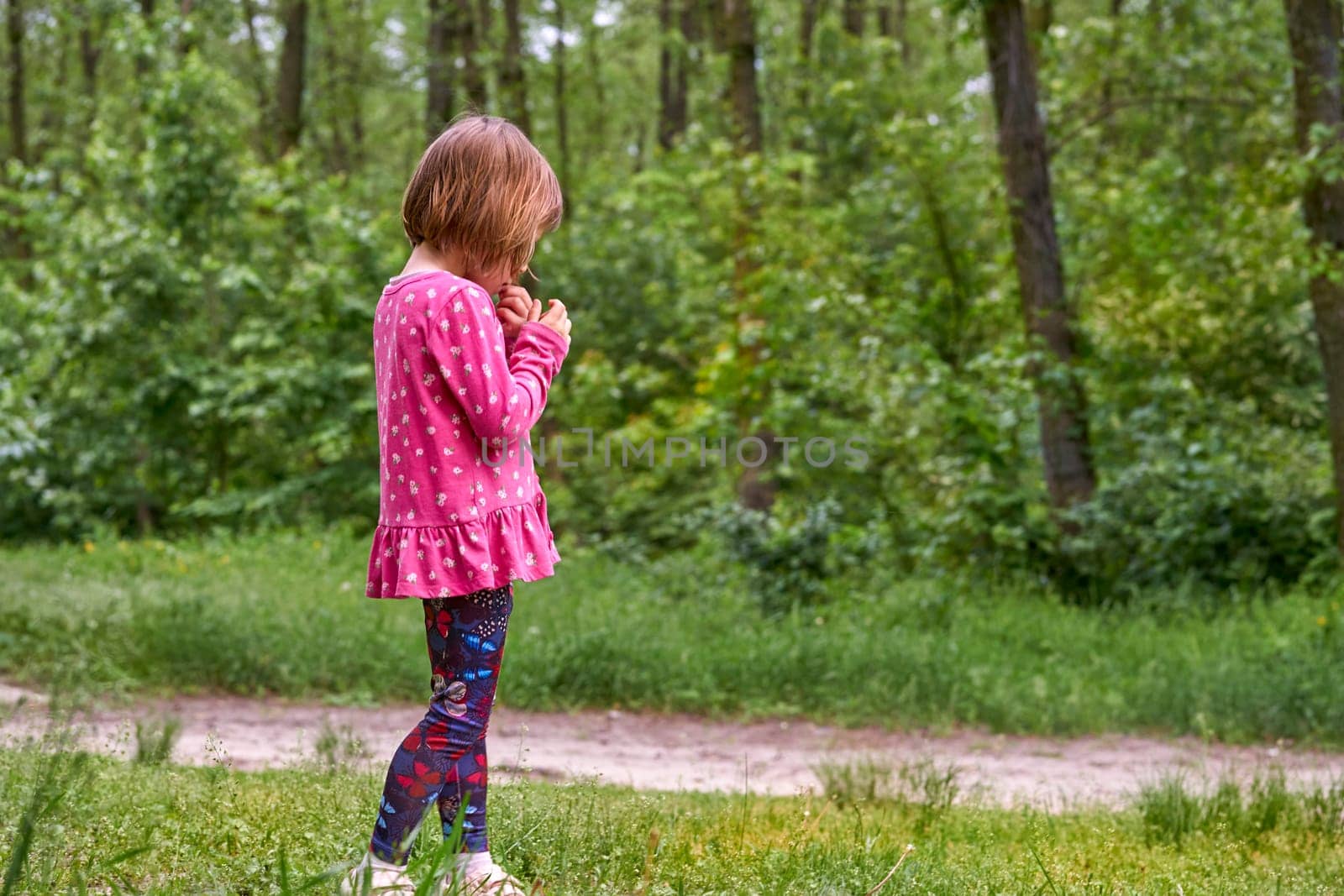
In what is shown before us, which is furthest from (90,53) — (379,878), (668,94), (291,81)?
(379,878)

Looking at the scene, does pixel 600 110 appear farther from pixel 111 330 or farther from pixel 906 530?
pixel 906 530

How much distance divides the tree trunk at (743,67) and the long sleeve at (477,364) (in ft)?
33.1

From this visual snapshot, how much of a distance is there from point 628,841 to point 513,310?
1421 mm

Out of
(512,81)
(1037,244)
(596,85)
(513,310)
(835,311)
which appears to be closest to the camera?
(513,310)

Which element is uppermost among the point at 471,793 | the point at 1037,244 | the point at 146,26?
the point at 146,26

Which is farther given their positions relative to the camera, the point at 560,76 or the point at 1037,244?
the point at 560,76

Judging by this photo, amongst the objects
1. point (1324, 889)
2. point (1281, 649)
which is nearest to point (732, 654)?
point (1281, 649)

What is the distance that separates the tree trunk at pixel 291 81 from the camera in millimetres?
17609

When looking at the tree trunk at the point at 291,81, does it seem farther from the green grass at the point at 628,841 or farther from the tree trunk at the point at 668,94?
the green grass at the point at 628,841

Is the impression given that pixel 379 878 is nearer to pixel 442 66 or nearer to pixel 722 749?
pixel 722 749

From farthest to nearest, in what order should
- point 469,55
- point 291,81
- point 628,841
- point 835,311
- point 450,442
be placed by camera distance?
1. point 291,81
2. point 469,55
3. point 835,311
4. point 628,841
5. point 450,442

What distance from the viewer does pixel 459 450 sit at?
9.41ft

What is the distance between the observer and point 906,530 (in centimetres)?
1047

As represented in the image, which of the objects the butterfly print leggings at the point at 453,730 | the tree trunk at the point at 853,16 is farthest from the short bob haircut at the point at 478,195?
the tree trunk at the point at 853,16
